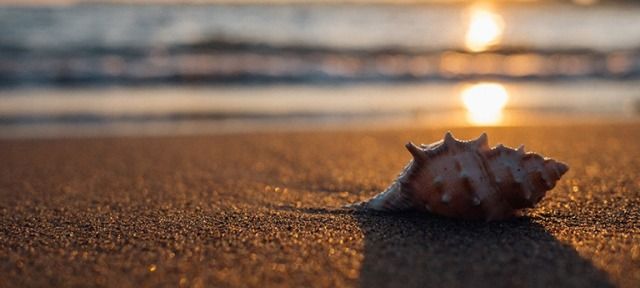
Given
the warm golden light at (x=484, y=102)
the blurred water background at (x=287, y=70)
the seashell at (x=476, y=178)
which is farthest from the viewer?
the blurred water background at (x=287, y=70)

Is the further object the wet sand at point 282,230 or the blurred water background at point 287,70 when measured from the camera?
the blurred water background at point 287,70

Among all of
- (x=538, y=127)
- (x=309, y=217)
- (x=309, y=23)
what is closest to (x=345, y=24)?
(x=309, y=23)

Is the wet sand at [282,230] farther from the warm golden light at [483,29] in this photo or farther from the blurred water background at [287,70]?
the warm golden light at [483,29]

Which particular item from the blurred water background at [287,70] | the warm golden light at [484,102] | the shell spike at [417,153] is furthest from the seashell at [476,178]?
the warm golden light at [484,102]

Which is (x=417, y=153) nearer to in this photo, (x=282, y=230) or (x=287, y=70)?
(x=282, y=230)

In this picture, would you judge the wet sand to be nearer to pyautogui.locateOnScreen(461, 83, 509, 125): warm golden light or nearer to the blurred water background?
the blurred water background

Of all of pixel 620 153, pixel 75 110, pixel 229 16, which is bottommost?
pixel 75 110

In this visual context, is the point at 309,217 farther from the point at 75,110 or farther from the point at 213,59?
the point at 213,59

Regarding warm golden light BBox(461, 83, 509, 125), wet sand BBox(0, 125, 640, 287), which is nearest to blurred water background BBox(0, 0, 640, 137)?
warm golden light BBox(461, 83, 509, 125)
